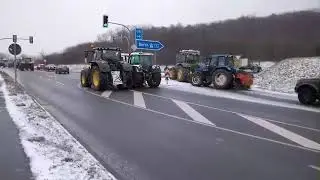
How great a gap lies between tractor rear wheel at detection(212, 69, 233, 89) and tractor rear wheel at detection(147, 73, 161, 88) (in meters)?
3.29

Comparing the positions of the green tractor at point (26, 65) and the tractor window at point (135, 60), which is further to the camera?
the green tractor at point (26, 65)

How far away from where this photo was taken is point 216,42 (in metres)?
58.8

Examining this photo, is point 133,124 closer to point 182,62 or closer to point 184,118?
point 184,118

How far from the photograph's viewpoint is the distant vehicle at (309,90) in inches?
732

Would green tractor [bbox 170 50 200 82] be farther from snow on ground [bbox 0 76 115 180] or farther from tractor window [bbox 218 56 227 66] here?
snow on ground [bbox 0 76 115 180]

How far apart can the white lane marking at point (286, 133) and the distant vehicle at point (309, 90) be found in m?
5.44

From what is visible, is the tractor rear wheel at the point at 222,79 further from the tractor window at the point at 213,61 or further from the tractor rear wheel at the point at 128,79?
the tractor rear wheel at the point at 128,79

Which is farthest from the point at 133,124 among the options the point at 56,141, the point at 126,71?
the point at 126,71

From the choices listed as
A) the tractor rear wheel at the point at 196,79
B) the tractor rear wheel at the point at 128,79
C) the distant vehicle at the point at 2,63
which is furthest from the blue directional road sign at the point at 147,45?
the distant vehicle at the point at 2,63

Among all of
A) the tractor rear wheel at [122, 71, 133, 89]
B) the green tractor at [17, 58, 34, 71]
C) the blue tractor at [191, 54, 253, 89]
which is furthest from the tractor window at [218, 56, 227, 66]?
the green tractor at [17, 58, 34, 71]

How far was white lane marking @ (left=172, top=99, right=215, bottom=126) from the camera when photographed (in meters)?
13.7

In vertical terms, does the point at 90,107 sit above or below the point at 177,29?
below

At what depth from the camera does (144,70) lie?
1061 inches

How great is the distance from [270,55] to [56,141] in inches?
2000
